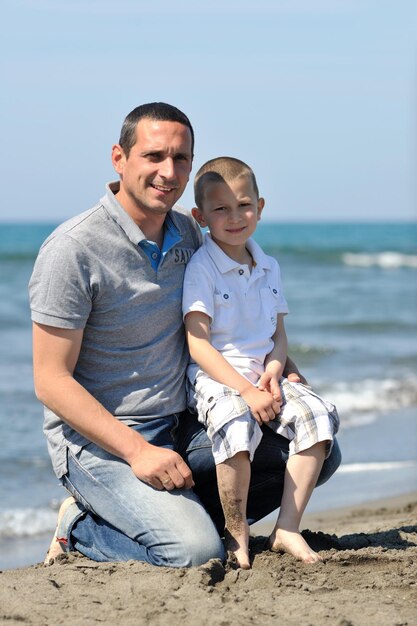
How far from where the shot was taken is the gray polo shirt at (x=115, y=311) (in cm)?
386

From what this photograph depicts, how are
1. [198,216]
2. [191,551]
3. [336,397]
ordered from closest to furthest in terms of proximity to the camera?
[191,551]
[198,216]
[336,397]

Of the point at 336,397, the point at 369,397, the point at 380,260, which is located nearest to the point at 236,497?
the point at 336,397

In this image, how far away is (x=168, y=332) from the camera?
4125mm

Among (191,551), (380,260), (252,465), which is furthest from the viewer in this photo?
(380,260)

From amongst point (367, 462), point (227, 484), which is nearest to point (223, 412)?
point (227, 484)

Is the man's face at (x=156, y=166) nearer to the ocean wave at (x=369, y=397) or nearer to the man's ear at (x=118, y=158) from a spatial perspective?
the man's ear at (x=118, y=158)

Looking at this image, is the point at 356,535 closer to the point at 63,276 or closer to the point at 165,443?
the point at 165,443

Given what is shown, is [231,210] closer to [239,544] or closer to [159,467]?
[159,467]

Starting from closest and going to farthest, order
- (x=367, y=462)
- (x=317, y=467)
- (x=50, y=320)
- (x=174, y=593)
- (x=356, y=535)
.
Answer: (x=174, y=593) → (x=50, y=320) → (x=317, y=467) → (x=356, y=535) → (x=367, y=462)

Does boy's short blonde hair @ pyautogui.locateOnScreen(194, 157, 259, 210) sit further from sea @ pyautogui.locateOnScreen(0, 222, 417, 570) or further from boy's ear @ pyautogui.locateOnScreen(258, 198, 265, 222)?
sea @ pyautogui.locateOnScreen(0, 222, 417, 570)

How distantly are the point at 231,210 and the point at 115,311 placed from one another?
67 centimetres

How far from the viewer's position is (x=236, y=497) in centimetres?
388

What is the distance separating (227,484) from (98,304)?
854 mm

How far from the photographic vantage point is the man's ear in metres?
4.16
